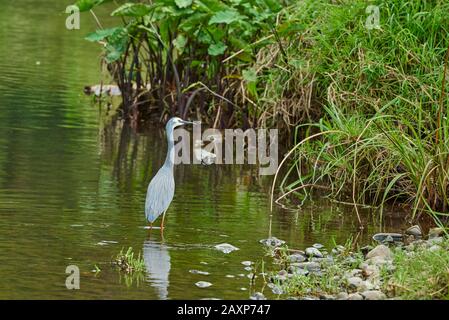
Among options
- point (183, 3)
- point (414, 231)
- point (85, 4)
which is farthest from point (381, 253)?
point (85, 4)

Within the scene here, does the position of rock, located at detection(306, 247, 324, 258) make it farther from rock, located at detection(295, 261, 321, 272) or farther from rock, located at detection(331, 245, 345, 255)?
rock, located at detection(295, 261, 321, 272)

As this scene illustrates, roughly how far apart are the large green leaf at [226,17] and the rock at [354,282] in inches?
235

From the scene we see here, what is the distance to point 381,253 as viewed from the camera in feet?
27.6

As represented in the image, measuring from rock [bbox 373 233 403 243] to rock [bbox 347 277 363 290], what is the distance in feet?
5.45

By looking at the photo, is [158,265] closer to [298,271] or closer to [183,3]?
[298,271]

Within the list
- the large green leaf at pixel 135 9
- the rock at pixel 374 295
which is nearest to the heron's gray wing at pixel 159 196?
the rock at pixel 374 295

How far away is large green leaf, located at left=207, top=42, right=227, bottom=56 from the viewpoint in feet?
44.3

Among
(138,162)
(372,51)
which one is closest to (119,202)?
(138,162)

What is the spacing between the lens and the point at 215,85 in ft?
46.0

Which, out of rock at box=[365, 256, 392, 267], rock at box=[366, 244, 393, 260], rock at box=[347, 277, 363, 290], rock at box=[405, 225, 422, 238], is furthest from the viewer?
rock at box=[405, 225, 422, 238]

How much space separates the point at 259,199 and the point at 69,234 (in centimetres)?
266

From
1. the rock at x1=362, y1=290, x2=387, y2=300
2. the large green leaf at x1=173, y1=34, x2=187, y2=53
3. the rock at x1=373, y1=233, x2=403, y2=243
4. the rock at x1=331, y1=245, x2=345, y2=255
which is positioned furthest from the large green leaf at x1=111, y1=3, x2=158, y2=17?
the rock at x1=362, y1=290, x2=387, y2=300

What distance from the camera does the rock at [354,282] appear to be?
759cm

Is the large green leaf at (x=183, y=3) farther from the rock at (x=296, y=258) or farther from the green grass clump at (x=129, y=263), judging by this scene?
the green grass clump at (x=129, y=263)
